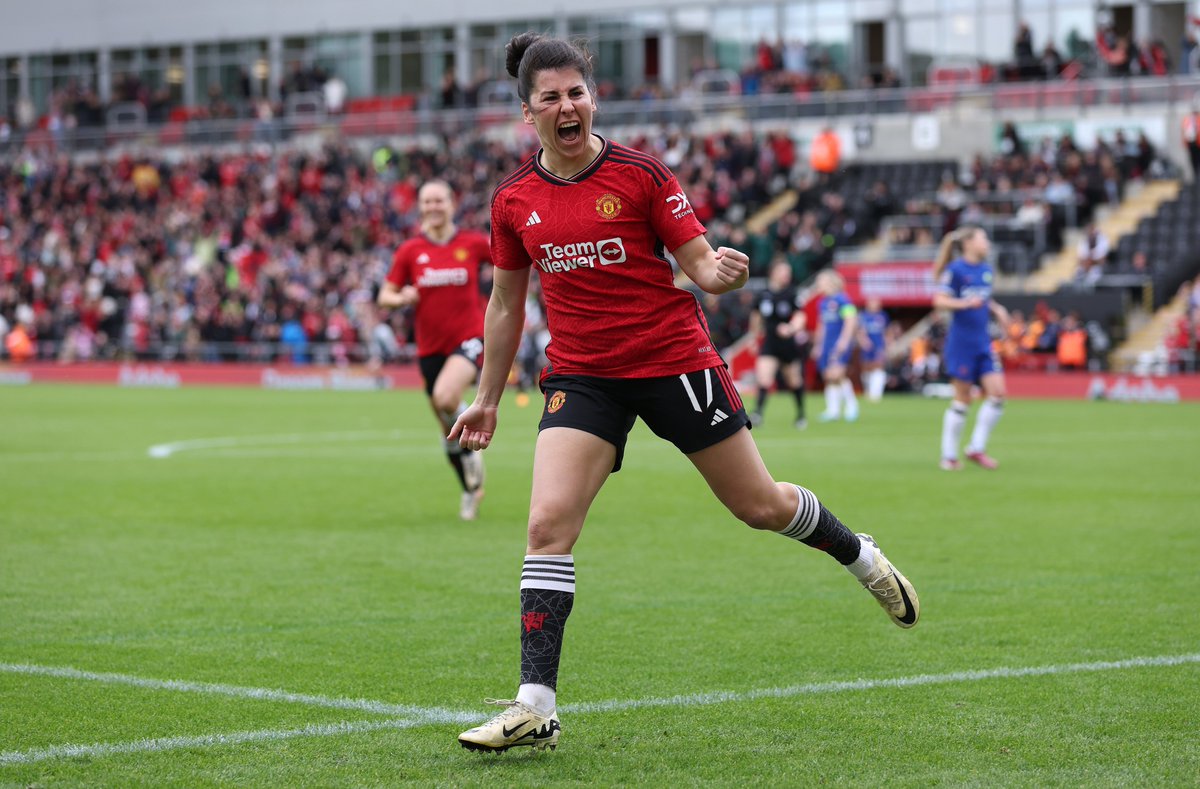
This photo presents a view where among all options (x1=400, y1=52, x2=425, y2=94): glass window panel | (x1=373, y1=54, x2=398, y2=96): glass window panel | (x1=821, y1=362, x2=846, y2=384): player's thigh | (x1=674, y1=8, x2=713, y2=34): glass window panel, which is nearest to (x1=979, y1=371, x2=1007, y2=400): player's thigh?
(x1=821, y1=362, x2=846, y2=384): player's thigh

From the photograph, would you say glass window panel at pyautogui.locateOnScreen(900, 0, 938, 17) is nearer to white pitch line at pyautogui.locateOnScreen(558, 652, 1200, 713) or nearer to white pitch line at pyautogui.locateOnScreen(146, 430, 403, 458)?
white pitch line at pyautogui.locateOnScreen(146, 430, 403, 458)

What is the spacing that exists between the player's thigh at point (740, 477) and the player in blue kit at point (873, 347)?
82.0 ft

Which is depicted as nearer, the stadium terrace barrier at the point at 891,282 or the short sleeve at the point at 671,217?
the short sleeve at the point at 671,217

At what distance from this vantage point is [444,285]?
40.5 ft

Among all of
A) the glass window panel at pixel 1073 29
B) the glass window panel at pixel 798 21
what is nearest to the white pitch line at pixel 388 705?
the glass window panel at pixel 1073 29

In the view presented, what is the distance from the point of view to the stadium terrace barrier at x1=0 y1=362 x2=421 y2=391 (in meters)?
37.9

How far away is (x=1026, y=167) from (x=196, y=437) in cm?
2235

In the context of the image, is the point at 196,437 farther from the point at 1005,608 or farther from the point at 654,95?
the point at 654,95

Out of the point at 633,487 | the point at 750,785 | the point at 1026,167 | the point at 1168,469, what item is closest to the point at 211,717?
the point at 750,785

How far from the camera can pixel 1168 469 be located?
1586 cm

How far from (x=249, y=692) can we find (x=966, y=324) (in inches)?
430

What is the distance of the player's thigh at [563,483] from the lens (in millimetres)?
5523

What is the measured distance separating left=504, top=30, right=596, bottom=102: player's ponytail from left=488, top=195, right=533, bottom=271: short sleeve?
0.42m

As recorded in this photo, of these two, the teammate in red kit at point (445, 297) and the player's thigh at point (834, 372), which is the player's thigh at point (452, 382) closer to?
the teammate in red kit at point (445, 297)
